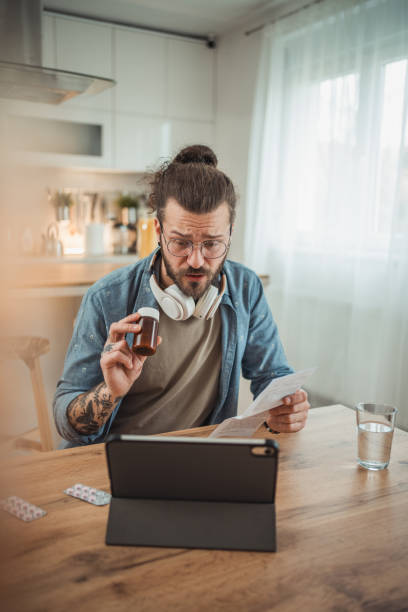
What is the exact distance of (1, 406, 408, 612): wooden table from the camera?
2.25 ft

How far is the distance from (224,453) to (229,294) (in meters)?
0.84

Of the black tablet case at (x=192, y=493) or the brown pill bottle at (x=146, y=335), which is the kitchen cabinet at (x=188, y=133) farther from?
the black tablet case at (x=192, y=493)

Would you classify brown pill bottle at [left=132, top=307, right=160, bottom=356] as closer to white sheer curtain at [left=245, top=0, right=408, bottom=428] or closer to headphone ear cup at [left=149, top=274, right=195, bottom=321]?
headphone ear cup at [left=149, top=274, right=195, bottom=321]

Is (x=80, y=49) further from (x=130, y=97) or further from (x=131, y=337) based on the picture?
(x=131, y=337)

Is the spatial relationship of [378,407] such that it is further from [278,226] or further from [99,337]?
[278,226]

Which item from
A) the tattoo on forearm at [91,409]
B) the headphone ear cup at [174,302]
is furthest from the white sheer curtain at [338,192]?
the tattoo on forearm at [91,409]

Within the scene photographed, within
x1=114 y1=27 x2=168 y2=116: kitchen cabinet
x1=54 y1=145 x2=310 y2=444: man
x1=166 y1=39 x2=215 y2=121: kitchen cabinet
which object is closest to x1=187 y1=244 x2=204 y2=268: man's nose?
x1=54 y1=145 x2=310 y2=444: man

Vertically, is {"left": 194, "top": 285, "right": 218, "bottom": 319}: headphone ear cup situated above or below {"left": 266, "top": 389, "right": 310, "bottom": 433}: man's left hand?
above

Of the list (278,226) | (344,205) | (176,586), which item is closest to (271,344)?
(176,586)

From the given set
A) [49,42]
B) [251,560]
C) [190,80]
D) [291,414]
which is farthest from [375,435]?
[190,80]

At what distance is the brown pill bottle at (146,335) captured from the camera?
1071mm

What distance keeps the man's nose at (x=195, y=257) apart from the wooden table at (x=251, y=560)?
0.60 meters

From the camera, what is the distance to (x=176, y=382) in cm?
→ 150

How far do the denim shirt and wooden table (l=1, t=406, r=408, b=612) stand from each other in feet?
1.10
